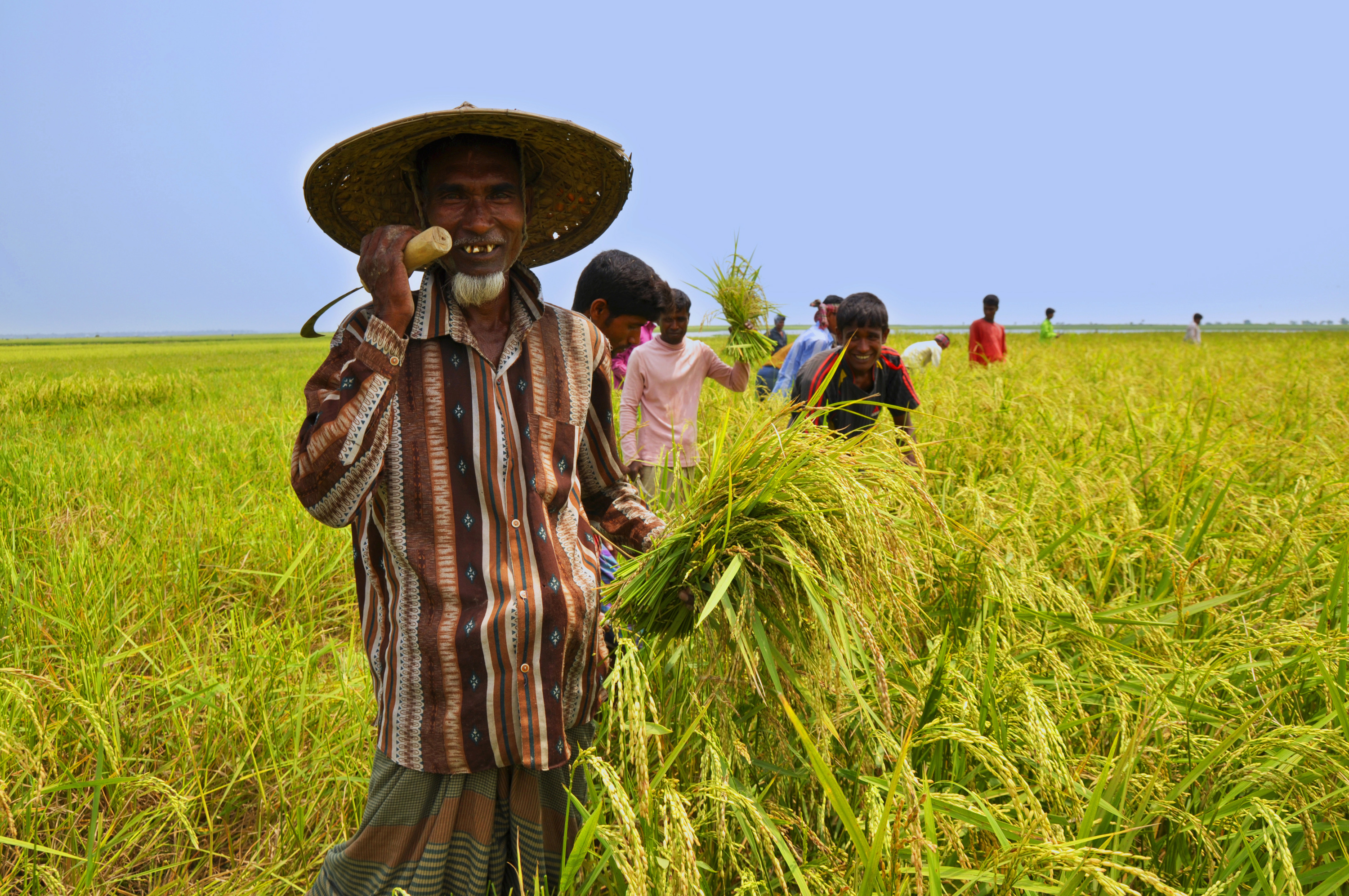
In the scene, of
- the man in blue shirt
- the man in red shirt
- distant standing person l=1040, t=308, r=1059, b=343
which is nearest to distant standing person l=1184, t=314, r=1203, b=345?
distant standing person l=1040, t=308, r=1059, b=343

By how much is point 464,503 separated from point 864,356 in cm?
234

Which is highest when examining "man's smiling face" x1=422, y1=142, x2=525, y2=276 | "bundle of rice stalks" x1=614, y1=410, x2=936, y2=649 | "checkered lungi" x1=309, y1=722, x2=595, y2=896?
"man's smiling face" x1=422, y1=142, x2=525, y2=276

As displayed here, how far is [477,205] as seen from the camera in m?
1.41

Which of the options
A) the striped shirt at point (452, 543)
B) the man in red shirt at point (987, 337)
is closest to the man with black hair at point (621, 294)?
the striped shirt at point (452, 543)

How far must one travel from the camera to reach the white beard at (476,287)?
53.1 inches

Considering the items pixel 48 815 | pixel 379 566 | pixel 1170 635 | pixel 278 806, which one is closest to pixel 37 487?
pixel 48 815

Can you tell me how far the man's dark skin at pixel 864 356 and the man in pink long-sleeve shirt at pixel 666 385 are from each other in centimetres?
76

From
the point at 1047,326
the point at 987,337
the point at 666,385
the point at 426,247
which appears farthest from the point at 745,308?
the point at 1047,326

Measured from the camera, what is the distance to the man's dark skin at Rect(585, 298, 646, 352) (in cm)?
274

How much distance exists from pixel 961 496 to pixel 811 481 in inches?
58.6

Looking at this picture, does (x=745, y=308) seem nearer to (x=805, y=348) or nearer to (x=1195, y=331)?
(x=805, y=348)

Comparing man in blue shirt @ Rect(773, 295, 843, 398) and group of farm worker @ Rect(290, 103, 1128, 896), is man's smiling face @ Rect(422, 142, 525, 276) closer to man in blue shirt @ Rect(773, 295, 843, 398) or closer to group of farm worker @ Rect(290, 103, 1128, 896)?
group of farm worker @ Rect(290, 103, 1128, 896)

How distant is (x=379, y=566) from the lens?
136 centimetres

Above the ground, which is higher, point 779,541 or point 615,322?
point 615,322
